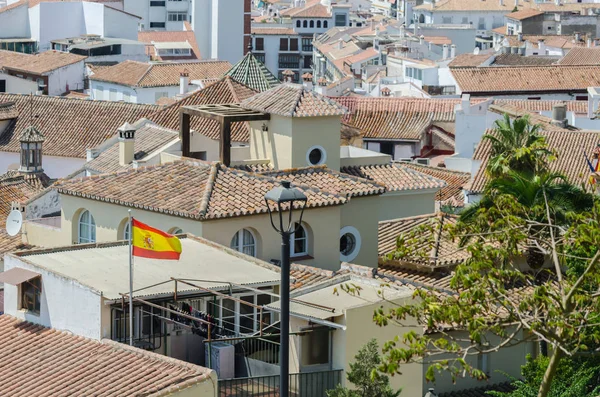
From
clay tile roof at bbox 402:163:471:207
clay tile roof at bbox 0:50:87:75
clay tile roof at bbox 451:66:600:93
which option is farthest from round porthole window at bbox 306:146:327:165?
clay tile roof at bbox 0:50:87:75

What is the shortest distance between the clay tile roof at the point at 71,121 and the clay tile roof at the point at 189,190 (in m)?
27.8

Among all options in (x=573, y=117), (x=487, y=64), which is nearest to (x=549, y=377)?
(x=573, y=117)

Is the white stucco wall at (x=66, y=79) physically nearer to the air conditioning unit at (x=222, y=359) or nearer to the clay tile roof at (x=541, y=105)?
the clay tile roof at (x=541, y=105)

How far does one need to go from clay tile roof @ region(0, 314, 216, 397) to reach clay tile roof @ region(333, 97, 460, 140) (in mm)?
43419

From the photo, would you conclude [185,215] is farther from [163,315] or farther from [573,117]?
[573,117]

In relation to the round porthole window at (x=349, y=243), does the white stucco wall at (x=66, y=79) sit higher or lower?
lower

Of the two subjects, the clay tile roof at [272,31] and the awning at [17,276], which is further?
the clay tile roof at [272,31]

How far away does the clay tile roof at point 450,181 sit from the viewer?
153 feet

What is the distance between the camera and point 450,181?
51844 mm

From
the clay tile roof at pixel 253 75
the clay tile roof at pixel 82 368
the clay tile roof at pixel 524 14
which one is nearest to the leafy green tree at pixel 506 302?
the clay tile roof at pixel 82 368

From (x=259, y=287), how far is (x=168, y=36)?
85.4 m

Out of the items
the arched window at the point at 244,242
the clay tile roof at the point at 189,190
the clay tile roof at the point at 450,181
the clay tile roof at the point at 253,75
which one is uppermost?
the clay tile roof at the point at 189,190

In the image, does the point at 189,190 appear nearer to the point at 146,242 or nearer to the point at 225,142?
the point at 225,142

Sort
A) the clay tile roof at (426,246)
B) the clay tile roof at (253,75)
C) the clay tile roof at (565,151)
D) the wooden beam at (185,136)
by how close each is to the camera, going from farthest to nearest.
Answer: the clay tile roof at (253,75) < the clay tile roof at (565,151) < the wooden beam at (185,136) < the clay tile roof at (426,246)
